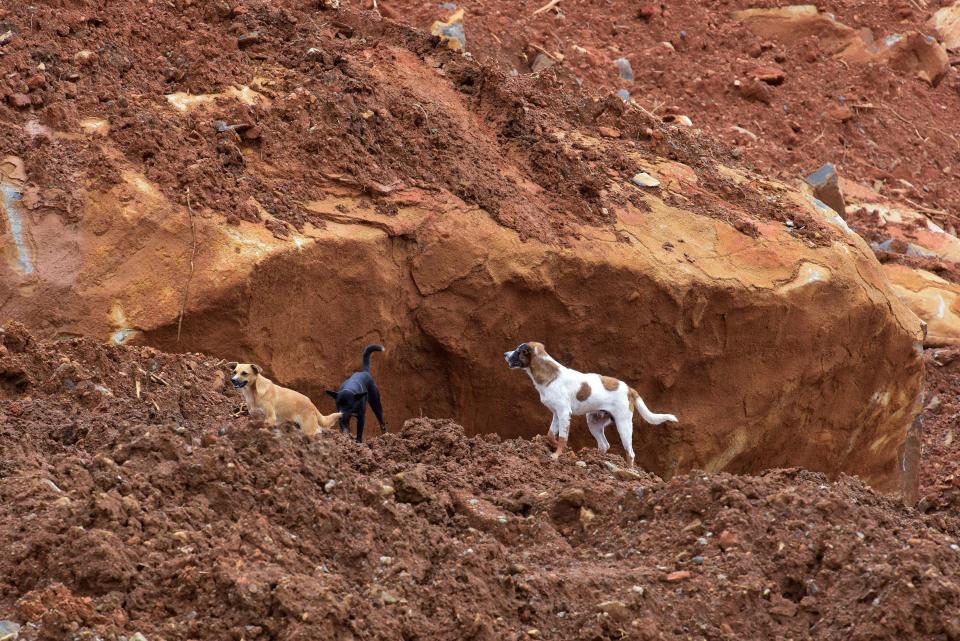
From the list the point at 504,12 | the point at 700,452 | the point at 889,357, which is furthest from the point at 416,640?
the point at 504,12

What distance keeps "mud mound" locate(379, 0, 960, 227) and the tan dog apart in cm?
842

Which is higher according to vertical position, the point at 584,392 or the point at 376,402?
the point at 584,392

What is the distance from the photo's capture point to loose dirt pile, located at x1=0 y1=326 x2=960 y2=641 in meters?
4.53

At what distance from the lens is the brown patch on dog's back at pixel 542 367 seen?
867 cm

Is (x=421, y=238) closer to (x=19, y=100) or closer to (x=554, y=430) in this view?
(x=554, y=430)

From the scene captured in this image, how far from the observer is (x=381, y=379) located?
372 inches

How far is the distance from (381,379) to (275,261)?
1374 mm

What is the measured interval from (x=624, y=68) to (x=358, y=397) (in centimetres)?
1031

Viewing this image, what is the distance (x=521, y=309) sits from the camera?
964 cm

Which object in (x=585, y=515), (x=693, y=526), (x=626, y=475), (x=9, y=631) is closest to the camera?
(x=9, y=631)

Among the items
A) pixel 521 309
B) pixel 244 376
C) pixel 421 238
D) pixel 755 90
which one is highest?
pixel 421 238

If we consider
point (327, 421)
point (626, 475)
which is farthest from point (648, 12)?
point (626, 475)

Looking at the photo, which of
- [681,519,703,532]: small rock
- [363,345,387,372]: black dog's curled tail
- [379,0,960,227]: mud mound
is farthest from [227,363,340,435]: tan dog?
[379,0,960,227]: mud mound

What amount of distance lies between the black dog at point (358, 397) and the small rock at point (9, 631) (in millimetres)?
3803
